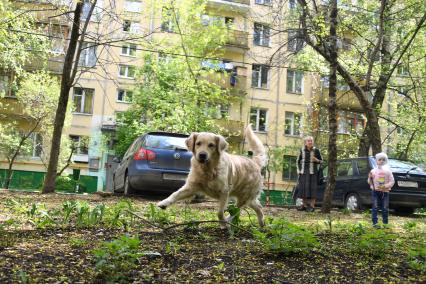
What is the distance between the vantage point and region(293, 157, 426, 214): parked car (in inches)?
505

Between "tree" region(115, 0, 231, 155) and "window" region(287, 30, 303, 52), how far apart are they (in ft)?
33.8

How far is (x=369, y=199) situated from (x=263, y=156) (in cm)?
720

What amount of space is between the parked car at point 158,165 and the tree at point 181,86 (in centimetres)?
1068

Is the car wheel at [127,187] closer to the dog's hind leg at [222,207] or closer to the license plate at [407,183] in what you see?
the dog's hind leg at [222,207]

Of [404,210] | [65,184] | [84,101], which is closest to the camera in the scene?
[404,210]

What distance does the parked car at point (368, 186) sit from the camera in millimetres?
12828

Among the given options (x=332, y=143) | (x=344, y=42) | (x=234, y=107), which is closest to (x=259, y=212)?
(x=332, y=143)

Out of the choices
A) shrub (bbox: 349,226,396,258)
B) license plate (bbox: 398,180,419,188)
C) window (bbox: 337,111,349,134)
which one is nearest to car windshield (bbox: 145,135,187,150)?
license plate (bbox: 398,180,419,188)

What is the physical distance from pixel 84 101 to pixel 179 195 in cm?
3203

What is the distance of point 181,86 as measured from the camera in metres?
23.8

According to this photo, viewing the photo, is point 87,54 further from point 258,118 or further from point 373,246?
point 258,118

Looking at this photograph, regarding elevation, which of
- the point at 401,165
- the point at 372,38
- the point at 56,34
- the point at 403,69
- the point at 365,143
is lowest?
the point at 401,165

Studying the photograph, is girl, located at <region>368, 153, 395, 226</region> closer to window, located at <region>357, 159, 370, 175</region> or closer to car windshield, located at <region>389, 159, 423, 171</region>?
car windshield, located at <region>389, 159, 423, 171</region>

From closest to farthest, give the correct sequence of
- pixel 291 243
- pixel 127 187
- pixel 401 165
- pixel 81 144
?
pixel 291 243 < pixel 127 187 < pixel 401 165 < pixel 81 144
